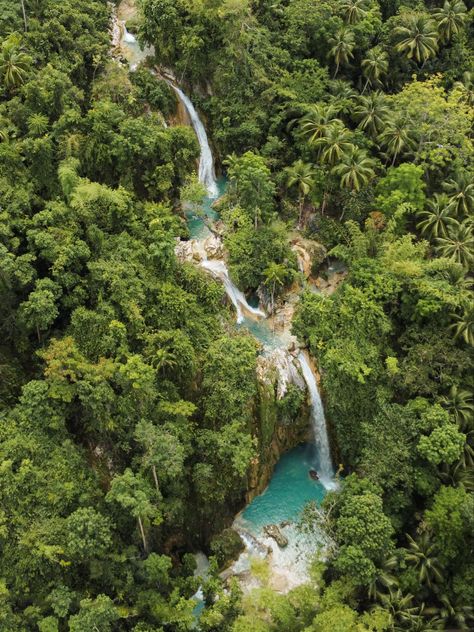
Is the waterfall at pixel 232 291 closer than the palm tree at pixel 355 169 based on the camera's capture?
Yes

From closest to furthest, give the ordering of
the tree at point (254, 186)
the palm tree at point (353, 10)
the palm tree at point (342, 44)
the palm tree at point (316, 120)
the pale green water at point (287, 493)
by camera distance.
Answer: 1. the pale green water at point (287, 493)
2. the tree at point (254, 186)
3. the palm tree at point (316, 120)
4. the palm tree at point (342, 44)
5. the palm tree at point (353, 10)

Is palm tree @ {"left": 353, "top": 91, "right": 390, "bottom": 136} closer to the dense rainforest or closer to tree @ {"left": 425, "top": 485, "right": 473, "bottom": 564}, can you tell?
the dense rainforest

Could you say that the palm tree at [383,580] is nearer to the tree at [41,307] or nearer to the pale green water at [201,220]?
the tree at [41,307]

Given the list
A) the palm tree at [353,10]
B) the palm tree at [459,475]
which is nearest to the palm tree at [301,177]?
the palm tree at [353,10]

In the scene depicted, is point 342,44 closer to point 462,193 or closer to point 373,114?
point 373,114

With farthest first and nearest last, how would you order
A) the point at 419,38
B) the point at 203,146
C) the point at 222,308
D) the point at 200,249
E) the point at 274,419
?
the point at 203,146, the point at 419,38, the point at 200,249, the point at 222,308, the point at 274,419

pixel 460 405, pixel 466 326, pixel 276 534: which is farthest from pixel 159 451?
pixel 466 326

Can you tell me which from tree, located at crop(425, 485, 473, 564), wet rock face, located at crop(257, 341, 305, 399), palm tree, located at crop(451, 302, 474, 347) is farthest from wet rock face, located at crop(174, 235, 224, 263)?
tree, located at crop(425, 485, 473, 564)

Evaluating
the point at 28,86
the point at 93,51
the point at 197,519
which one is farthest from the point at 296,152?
the point at 197,519
